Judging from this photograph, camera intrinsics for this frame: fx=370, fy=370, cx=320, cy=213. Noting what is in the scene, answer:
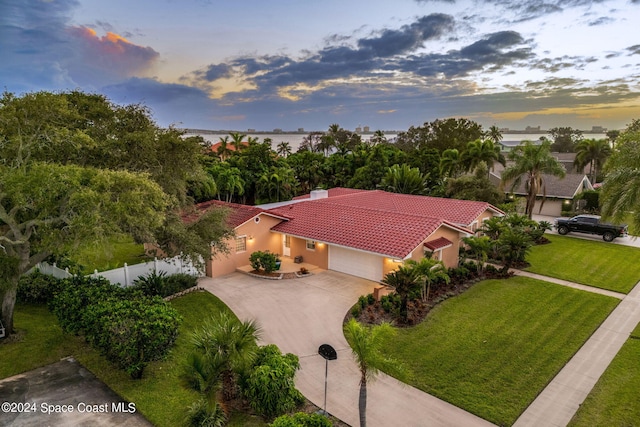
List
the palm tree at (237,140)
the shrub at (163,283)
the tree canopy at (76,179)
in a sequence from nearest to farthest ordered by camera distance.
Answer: the tree canopy at (76,179), the shrub at (163,283), the palm tree at (237,140)

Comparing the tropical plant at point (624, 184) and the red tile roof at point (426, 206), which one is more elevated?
the tropical plant at point (624, 184)

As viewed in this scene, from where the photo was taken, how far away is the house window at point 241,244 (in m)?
19.9

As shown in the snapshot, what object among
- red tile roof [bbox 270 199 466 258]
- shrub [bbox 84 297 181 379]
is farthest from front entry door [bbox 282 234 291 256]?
shrub [bbox 84 297 181 379]

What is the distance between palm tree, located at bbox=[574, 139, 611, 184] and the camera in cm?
5106

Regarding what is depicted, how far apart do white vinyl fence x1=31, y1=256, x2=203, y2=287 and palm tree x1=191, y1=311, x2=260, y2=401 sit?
8.52m

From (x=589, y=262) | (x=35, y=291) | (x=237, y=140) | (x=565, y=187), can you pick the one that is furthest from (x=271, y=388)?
(x=237, y=140)

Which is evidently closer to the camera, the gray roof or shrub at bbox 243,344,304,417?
shrub at bbox 243,344,304,417

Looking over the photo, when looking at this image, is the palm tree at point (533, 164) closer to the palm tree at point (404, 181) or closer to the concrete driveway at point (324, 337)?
the palm tree at point (404, 181)

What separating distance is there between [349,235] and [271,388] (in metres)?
11.3

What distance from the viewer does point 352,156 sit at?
46531 millimetres

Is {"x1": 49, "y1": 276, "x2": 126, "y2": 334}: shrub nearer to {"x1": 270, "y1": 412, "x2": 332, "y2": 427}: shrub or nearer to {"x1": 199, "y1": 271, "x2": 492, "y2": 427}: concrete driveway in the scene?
{"x1": 199, "y1": 271, "x2": 492, "y2": 427}: concrete driveway

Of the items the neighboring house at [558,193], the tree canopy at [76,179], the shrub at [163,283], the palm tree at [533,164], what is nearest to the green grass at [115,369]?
the tree canopy at [76,179]

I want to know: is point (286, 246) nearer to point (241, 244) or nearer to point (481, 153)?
point (241, 244)

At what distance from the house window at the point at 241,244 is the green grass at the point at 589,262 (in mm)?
15752
